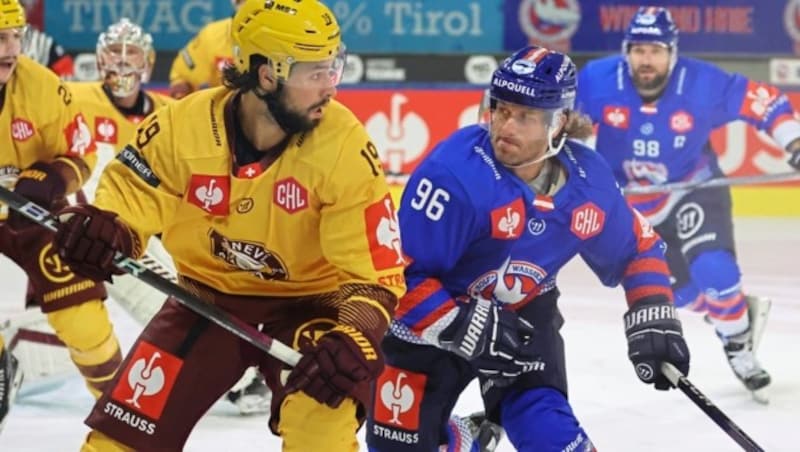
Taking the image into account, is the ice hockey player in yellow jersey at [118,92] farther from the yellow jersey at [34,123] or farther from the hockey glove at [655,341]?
the hockey glove at [655,341]

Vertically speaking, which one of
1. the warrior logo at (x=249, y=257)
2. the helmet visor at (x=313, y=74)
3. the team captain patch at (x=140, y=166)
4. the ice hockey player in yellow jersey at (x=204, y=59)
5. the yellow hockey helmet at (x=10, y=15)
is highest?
the helmet visor at (x=313, y=74)

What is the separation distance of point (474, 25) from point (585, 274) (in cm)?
187

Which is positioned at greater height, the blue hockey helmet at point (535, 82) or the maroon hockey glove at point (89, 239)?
the blue hockey helmet at point (535, 82)

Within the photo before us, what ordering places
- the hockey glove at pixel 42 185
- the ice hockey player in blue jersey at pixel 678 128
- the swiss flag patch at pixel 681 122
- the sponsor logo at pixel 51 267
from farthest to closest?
the swiss flag patch at pixel 681 122, the ice hockey player in blue jersey at pixel 678 128, the sponsor logo at pixel 51 267, the hockey glove at pixel 42 185

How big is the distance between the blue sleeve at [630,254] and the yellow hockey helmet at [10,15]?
56.7 inches

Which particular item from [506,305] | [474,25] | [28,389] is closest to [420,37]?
[474,25]

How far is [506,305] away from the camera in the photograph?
345 centimetres

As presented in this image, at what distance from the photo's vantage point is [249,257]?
305 cm

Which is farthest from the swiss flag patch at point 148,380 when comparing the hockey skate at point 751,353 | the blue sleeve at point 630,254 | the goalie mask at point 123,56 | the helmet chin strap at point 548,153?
the goalie mask at point 123,56

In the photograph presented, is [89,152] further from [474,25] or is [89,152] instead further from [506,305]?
[474,25]

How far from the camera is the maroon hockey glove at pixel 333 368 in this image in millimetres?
2807

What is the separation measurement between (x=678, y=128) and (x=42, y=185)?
2306 millimetres

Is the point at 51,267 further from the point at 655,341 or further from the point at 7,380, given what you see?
the point at 655,341

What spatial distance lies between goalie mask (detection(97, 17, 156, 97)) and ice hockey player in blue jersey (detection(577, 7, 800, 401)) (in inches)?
57.4
